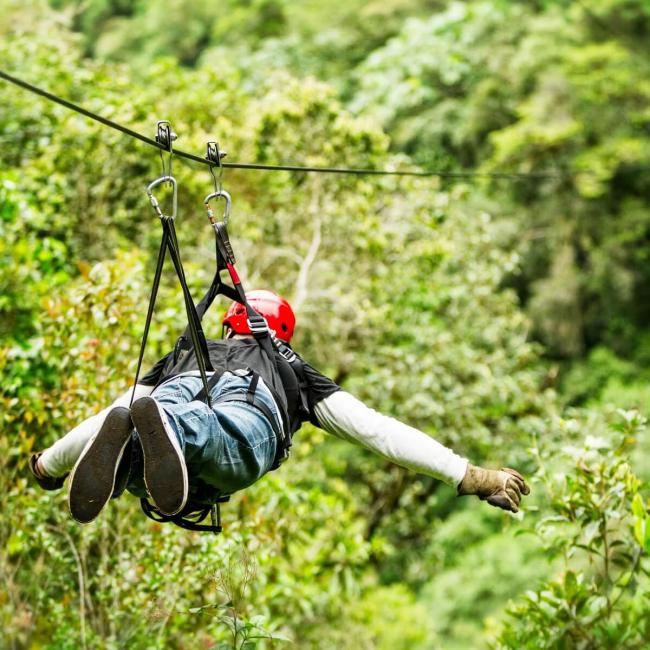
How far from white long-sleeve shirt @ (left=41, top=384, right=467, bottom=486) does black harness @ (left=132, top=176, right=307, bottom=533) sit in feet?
0.34

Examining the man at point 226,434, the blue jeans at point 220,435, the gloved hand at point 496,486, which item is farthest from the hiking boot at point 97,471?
the gloved hand at point 496,486

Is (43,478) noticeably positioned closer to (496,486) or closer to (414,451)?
(414,451)

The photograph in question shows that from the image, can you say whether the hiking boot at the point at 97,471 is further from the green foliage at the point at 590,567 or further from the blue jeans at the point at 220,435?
the green foliage at the point at 590,567

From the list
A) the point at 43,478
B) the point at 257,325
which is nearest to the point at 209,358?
the point at 257,325

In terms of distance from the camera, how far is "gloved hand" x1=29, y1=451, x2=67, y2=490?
8.73 feet

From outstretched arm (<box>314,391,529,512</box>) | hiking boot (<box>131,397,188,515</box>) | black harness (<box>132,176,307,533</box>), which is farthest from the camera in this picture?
outstretched arm (<box>314,391,529,512</box>)

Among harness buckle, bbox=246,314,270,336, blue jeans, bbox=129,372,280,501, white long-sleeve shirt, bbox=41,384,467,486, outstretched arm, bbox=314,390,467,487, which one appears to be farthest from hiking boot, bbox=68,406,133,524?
outstretched arm, bbox=314,390,467,487

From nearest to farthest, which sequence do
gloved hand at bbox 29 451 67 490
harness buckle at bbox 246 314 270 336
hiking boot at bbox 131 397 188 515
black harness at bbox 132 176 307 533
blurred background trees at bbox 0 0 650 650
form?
hiking boot at bbox 131 397 188 515
black harness at bbox 132 176 307 533
harness buckle at bbox 246 314 270 336
gloved hand at bbox 29 451 67 490
blurred background trees at bbox 0 0 650 650

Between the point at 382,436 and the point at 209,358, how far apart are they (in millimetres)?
522

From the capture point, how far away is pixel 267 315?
2750 millimetres

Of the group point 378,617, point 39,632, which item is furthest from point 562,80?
point 39,632

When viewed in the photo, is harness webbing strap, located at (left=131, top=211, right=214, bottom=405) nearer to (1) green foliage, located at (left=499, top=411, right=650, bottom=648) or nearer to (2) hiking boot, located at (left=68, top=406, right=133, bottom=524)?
(2) hiking boot, located at (left=68, top=406, right=133, bottom=524)

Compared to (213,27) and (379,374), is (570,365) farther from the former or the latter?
(213,27)

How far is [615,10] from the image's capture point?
10945mm
